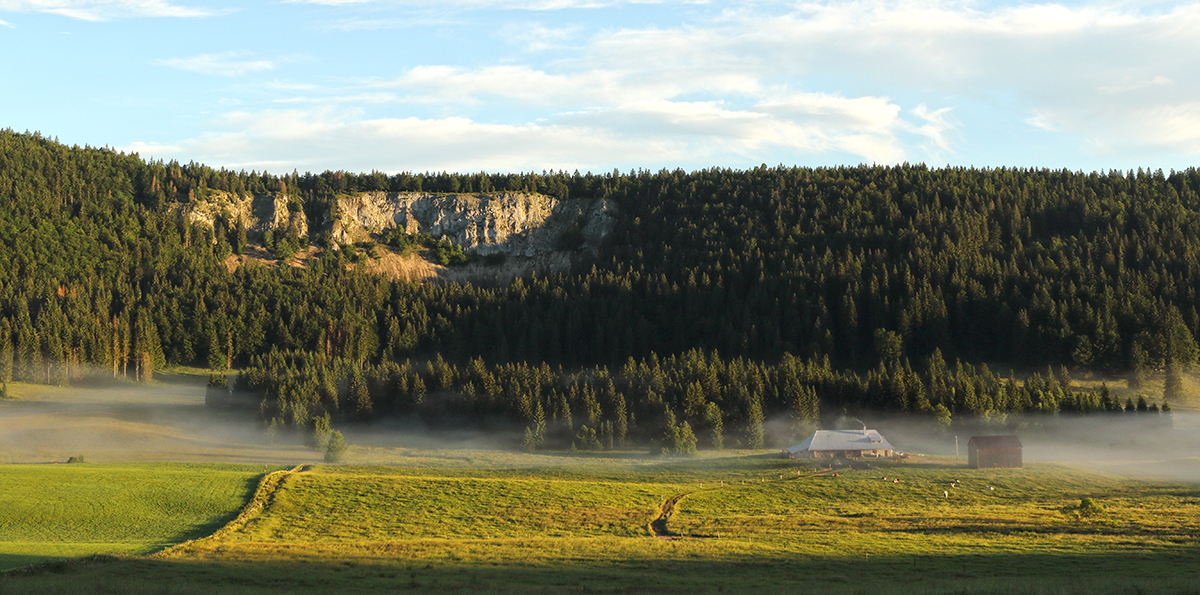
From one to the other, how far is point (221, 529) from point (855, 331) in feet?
497

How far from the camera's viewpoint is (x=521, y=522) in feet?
230

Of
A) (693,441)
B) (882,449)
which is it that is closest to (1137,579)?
(882,449)

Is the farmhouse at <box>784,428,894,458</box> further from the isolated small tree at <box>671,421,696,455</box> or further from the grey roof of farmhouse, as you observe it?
the isolated small tree at <box>671,421,696,455</box>

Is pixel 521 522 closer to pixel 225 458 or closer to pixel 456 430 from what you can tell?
pixel 225 458

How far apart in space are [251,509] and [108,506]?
11091 mm

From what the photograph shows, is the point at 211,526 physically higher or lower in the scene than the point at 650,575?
lower

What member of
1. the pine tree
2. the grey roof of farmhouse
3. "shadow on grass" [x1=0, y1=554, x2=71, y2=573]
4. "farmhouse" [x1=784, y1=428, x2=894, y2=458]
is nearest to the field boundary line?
"shadow on grass" [x1=0, y1=554, x2=71, y2=573]

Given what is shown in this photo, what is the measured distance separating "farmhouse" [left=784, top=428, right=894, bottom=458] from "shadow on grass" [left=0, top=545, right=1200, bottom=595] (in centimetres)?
5667

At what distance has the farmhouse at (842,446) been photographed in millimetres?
108375

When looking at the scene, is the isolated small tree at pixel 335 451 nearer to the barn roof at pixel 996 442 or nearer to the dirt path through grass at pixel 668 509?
the dirt path through grass at pixel 668 509

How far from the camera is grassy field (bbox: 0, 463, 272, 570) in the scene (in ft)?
189

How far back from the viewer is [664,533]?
64375mm

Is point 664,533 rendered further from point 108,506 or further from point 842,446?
point 842,446

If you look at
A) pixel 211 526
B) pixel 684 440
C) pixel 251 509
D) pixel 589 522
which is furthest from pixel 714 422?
pixel 211 526
